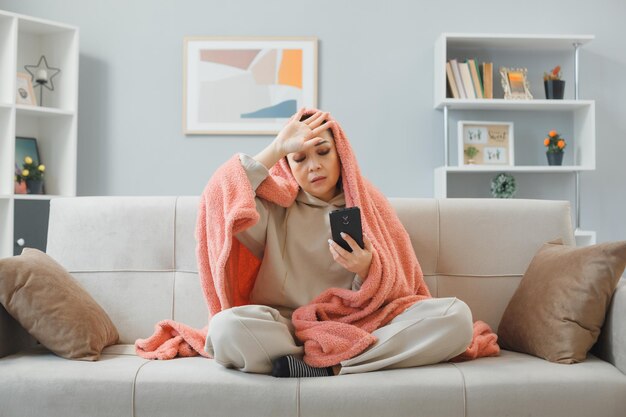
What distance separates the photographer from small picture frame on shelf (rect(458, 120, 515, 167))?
369 centimetres

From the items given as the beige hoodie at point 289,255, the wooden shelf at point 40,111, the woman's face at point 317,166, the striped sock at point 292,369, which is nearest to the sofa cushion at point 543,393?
the striped sock at point 292,369

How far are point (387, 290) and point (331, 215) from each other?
0.92 feet

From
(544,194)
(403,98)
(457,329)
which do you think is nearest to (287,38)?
(403,98)

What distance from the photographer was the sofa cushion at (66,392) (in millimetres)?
1787

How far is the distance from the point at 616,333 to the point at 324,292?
811 millimetres

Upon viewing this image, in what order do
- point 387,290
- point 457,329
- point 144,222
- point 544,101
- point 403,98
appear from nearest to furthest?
point 457,329 < point 387,290 < point 144,222 < point 544,101 < point 403,98

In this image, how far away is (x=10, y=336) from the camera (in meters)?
2.02

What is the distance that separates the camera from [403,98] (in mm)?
3783

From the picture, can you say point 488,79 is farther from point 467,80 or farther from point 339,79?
point 339,79

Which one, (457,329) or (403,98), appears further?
(403,98)

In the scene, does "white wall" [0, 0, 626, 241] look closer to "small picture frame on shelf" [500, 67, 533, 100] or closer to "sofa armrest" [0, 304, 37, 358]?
"small picture frame on shelf" [500, 67, 533, 100]

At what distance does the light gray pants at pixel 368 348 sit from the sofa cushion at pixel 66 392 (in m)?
0.25

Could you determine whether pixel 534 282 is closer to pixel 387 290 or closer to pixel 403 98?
pixel 387 290

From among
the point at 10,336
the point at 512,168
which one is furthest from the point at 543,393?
the point at 512,168
